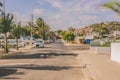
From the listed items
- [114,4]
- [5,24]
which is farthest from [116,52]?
[5,24]

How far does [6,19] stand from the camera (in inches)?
1925

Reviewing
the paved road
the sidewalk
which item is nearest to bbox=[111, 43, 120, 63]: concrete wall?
the sidewalk

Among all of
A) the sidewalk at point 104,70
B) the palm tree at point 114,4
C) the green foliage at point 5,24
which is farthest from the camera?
the green foliage at point 5,24

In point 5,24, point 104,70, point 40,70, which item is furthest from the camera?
point 5,24

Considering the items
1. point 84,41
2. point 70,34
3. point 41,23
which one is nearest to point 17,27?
point 84,41

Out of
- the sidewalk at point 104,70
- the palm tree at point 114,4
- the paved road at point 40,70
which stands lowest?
the paved road at point 40,70

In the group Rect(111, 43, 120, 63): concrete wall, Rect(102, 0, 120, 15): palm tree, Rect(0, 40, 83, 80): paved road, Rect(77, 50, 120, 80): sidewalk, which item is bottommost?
Rect(0, 40, 83, 80): paved road

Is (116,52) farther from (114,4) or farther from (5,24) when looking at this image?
(5,24)

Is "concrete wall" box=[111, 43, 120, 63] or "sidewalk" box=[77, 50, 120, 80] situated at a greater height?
"concrete wall" box=[111, 43, 120, 63]

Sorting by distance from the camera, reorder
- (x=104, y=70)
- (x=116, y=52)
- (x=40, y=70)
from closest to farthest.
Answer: (x=104, y=70), (x=40, y=70), (x=116, y=52)

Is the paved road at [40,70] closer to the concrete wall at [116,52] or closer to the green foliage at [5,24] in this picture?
the concrete wall at [116,52]

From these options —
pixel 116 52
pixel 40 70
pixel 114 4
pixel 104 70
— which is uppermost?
pixel 114 4

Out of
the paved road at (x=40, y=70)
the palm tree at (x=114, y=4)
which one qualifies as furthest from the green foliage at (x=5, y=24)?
the palm tree at (x=114, y=4)

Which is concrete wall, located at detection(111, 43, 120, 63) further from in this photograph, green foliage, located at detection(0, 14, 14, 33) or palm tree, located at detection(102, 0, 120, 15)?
green foliage, located at detection(0, 14, 14, 33)
